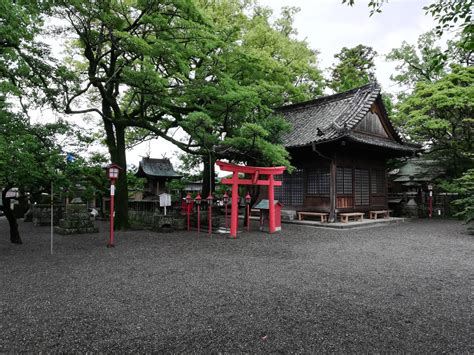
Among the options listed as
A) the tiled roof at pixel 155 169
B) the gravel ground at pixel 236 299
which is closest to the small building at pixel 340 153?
A: the gravel ground at pixel 236 299

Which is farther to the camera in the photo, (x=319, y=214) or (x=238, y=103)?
(x=319, y=214)

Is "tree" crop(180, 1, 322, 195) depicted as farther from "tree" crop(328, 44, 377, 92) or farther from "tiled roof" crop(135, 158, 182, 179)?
"tree" crop(328, 44, 377, 92)

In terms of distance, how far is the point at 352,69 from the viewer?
28.1 meters

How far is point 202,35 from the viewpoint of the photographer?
30.7 ft

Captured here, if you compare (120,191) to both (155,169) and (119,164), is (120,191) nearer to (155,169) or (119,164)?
(119,164)

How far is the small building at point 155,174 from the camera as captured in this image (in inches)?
883

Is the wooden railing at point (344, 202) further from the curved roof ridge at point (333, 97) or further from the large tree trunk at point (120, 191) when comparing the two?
the large tree trunk at point (120, 191)

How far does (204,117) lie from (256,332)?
7.33 m

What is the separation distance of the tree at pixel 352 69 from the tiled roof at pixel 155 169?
51.9 ft

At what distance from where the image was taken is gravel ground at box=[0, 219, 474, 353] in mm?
3375

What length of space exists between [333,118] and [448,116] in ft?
28.8

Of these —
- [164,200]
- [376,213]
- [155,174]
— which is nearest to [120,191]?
[164,200]

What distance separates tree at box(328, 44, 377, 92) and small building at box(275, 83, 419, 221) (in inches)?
421

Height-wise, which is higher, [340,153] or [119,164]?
[340,153]
